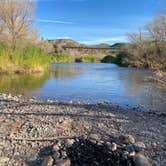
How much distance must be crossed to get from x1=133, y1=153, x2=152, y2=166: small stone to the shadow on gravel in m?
0.10

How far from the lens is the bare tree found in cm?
4219

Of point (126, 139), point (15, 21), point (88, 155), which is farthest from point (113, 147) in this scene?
point (15, 21)

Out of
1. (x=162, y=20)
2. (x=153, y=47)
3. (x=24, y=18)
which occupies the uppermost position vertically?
(x=24, y=18)

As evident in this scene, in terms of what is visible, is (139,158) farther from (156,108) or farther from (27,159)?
(156,108)

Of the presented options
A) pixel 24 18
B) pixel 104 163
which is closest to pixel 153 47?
pixel 104 163

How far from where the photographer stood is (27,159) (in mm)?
7301

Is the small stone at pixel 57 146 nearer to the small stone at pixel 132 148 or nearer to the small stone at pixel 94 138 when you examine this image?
the small stone at pixel 94 138

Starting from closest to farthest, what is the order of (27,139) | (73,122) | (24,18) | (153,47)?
(27,139)
(73,122)
(153,47)
(24,18)

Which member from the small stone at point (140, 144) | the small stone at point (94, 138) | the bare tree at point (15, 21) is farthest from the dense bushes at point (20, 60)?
the small stone at point (140, 144)

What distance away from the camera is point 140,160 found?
706cm

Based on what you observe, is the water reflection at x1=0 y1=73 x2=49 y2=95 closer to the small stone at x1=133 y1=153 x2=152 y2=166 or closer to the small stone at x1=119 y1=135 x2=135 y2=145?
the small stone at x1=119 y1=135 x2=135 y2=145

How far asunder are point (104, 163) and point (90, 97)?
44.7 ft

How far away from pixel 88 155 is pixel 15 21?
124 ft

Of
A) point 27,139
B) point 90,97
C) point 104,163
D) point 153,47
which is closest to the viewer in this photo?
point 104,163
